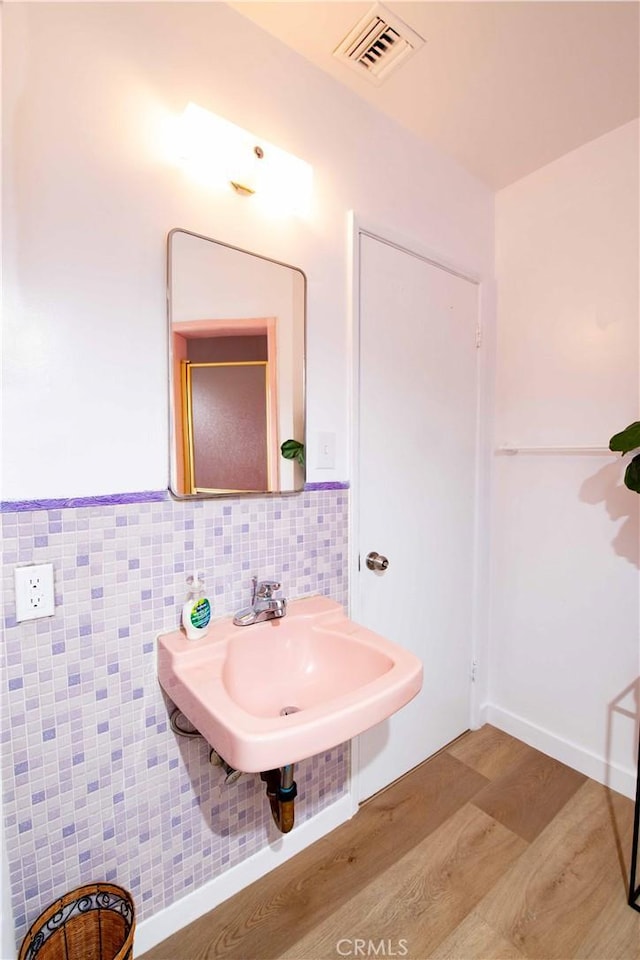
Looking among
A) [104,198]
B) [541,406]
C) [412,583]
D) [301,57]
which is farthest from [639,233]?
[104,198]

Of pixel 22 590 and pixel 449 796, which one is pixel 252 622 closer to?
pixel 22 590

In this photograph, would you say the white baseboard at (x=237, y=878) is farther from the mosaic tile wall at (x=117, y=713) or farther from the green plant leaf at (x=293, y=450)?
the green plant leaf at (x=293, y=450)

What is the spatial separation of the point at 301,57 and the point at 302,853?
259cm

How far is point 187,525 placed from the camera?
1192 millimetres

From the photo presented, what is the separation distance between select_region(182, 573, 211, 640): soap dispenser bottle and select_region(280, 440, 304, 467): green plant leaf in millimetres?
463

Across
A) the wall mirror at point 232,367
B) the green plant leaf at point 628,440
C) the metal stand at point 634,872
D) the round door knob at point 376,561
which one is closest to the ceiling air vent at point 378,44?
the wall mirror at point 232,367

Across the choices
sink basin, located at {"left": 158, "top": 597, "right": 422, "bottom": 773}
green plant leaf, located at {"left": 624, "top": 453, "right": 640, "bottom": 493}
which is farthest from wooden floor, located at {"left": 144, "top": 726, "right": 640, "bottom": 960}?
green plant leaf, located at {"left": 624, "top": 453, "right": 640, "bottom": 493}

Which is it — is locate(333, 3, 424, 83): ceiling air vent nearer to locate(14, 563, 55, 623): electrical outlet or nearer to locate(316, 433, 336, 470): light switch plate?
locate(316, 433, 336, 470): light switch plate

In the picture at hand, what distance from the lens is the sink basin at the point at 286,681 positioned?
0.82 m

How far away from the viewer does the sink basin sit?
82 cm

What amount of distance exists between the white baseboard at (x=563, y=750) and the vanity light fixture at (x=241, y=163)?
236 cm

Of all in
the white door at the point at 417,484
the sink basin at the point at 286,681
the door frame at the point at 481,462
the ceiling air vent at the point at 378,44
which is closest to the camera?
the sink basin at the point at 286,681

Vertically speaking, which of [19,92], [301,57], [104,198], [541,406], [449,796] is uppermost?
[301,57]

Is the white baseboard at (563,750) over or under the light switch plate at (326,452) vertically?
under
